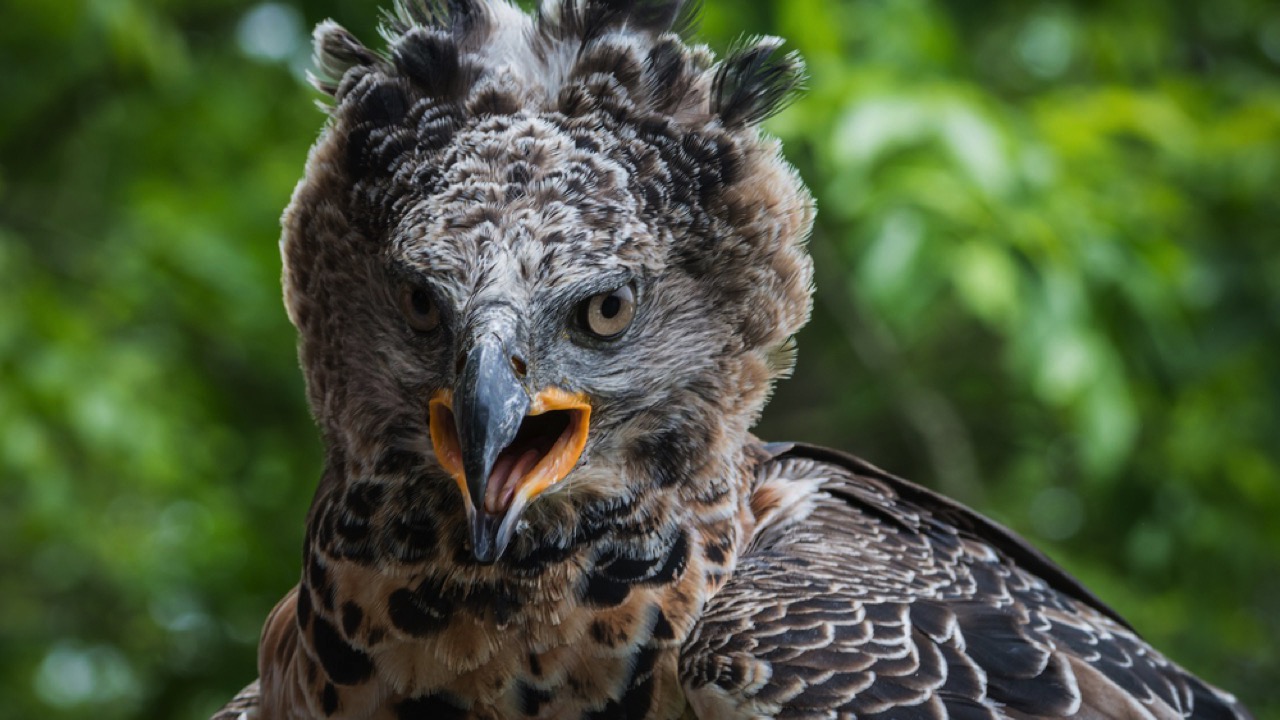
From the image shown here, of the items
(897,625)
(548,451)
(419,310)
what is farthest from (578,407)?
(897,625)

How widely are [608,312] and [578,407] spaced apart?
0.55ft

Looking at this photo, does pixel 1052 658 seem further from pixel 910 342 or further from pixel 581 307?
pixel 910 342

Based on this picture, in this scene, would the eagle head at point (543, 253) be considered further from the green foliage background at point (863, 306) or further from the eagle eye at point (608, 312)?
the green foliage background at point (863, 306)

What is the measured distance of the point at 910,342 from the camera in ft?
18.5

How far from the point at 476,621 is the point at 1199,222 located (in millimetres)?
3560

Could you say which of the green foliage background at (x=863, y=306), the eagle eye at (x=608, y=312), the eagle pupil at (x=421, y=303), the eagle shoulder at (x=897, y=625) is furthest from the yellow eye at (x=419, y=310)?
the green foliage background at (x=863, y=306)

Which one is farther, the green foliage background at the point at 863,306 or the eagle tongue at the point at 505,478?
the green foliage background at the point at 863,306

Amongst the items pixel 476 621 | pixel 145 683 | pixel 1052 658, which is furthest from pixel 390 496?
pixel 145 683

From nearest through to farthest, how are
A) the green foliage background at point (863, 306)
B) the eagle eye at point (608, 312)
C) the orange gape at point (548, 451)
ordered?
the orange gape at point (548, 451) → the eagle eye at point (608, 312) → the green foliage background at point (863, 306)

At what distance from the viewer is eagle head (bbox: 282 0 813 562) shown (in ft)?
6.35

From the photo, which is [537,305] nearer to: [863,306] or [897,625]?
[897,625]

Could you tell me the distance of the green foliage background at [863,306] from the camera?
12.4 feet

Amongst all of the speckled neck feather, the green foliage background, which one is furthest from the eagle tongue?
the green foliage background

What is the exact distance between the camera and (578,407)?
80.0 inches
